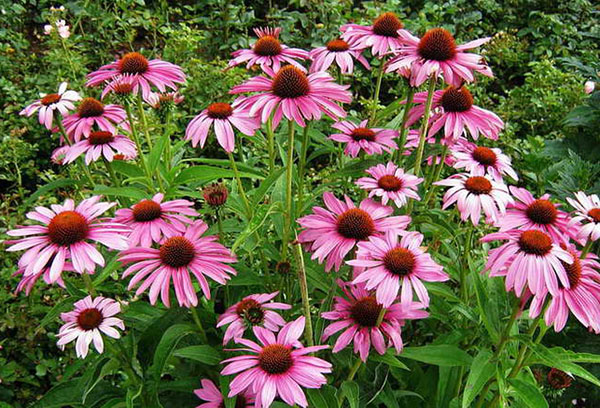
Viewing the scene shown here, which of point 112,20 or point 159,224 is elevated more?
point 159,224

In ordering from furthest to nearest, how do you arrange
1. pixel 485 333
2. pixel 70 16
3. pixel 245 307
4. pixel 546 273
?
pixel 70 16
pixel 485 333
pixel 245 307
pixel 546 273

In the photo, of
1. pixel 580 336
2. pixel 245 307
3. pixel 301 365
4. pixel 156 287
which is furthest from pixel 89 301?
pixel 580 336

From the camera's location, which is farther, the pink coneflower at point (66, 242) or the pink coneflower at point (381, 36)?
the pink coneflower at point (381, 36)

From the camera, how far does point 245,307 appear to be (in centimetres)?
112

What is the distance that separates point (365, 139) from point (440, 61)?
0.26 metres

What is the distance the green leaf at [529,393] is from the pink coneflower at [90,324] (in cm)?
76

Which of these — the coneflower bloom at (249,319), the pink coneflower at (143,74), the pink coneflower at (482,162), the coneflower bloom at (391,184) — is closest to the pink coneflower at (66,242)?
the coneflower bloom at (249,319)

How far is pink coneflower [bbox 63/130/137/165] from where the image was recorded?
4.42ft

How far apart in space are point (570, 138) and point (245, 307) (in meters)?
1.76

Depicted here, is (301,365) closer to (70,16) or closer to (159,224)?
(159,224)

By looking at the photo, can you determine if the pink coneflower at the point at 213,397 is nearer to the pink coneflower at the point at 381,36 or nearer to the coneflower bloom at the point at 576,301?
the coneflower bloom at the point at 576,301

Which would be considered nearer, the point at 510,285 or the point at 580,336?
the point at 510,285

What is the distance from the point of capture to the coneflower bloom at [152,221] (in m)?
1.13

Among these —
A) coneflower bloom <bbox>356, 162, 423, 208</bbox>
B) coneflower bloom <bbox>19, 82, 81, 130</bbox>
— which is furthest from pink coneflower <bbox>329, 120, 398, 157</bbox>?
coneflower bloom <bbox>19, 82, 81, 130</bbox>
